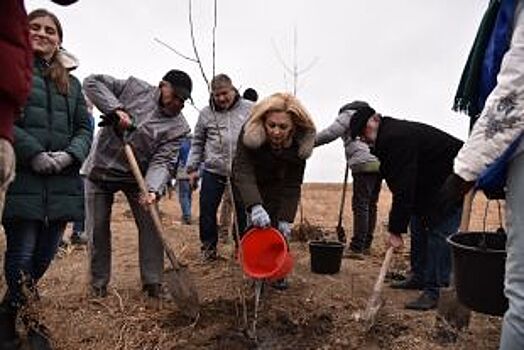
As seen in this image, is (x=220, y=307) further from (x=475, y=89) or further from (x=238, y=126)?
(x=475, y=89)

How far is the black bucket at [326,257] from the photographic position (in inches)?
201

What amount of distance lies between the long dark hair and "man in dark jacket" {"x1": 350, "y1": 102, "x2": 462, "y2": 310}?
1.90m

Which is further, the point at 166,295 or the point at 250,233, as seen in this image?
the point at 166,295

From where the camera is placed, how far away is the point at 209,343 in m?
3.46

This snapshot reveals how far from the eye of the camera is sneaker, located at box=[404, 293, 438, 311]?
4.24 meters

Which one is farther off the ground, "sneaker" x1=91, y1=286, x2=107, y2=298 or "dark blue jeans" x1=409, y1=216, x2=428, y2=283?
"dark blue jeans" x1=409, y1=216, x2=428, y2=283

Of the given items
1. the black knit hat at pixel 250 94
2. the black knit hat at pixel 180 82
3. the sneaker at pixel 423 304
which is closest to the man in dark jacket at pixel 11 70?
the black knit hat at pixel 180 82

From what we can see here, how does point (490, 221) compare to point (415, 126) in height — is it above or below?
below

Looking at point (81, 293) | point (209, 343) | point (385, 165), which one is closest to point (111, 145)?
point (81, 293)

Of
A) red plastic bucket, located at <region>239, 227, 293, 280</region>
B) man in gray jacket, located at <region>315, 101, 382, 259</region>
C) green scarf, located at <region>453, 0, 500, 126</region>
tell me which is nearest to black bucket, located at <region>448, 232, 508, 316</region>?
green scarf, located at <region>453, 0, 500, 126</region>

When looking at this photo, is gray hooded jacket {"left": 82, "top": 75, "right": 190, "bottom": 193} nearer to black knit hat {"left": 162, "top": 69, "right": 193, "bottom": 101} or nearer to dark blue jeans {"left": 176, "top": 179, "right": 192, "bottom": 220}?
black knit hat {"left": 162, "top": 69, "right": 193, "bottom": 101}

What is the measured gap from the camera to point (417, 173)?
4.16 m

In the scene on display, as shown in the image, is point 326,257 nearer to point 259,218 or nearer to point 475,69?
point 259,218

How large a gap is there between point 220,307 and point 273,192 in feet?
3.03
